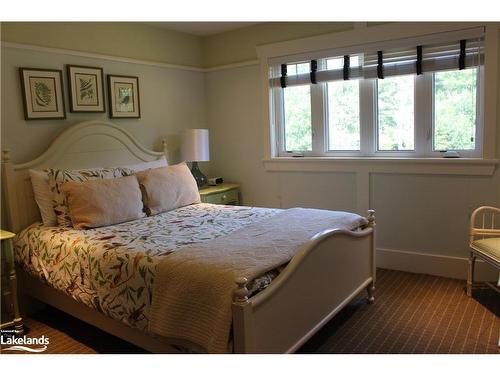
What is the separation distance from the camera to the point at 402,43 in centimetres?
355

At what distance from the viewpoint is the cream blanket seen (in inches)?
75.3

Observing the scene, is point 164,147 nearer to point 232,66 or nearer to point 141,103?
point 141,103

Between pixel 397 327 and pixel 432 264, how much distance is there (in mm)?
1075

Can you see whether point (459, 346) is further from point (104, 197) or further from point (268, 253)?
point (104, 197)

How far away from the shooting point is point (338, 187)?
403cm

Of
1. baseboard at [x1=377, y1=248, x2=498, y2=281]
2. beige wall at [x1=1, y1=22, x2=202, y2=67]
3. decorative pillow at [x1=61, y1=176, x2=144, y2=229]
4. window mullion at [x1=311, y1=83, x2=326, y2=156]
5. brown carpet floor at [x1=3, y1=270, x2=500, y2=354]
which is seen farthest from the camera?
window mullion at [x1=311, y1=83, x2=326, y2=156]

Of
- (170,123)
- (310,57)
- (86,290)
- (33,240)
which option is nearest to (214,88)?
(170,123)

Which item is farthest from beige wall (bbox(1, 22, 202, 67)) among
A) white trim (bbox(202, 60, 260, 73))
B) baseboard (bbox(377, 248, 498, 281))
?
baseboard (bbox(377, 248, 498, 281))

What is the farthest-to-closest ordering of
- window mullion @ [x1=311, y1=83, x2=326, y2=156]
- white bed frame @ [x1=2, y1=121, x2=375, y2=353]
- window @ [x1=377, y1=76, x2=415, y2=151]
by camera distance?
window mullion @ [x1=311, y1=83, x2=326, y2=156] < window @ [x1=377, y1=76, x2=415, y2=151] < white bed frame @ [x1=2, y1=121, x2=375, y2=353]

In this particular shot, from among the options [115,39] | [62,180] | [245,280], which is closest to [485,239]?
[245,280]

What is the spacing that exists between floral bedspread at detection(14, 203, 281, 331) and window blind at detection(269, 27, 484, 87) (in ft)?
4.92

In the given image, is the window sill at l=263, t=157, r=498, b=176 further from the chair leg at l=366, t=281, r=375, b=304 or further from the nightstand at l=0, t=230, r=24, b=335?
the nightstand at l=0, t=230, r=24, b=335

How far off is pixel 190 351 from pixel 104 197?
1.41 meters

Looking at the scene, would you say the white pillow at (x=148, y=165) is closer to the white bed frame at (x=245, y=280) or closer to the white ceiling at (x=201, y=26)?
the white bed frame at (x=245, y=280)
